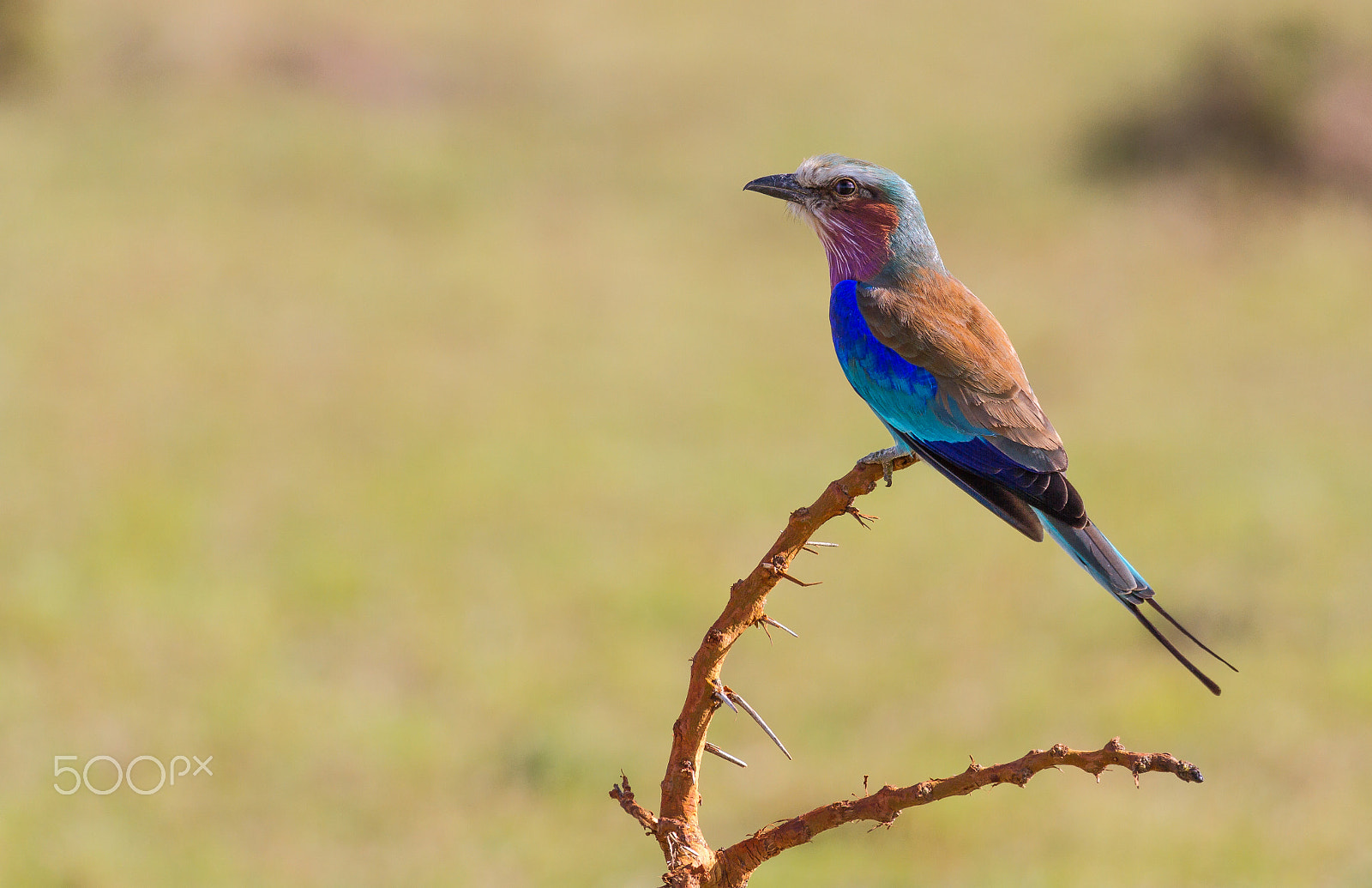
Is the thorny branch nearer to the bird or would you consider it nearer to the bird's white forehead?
the bird

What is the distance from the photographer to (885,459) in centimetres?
303

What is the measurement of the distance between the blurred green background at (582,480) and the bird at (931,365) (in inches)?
160

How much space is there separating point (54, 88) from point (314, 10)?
17.6ft

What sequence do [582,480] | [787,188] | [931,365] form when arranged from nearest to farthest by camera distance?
[931,365] → [787,188] → [582,480]

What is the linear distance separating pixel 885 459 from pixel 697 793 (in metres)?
0.85

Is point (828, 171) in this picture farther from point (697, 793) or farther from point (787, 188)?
point (697, 793)

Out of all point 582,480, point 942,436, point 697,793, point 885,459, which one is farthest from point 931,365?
point 582,480

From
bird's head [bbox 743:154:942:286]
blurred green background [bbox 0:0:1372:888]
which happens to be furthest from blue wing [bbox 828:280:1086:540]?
blurred green background [bbox 0:0:1372:888]

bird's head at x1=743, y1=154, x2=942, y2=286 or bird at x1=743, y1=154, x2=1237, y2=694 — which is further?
bird's head at x1=743, y1=154, x2=942, y2=286

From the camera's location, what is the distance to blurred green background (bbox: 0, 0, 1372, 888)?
793 centimetres

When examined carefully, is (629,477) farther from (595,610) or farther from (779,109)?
(779,109)

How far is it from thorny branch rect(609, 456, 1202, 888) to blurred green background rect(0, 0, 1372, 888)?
4.99 metres

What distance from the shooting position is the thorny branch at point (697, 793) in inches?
88.7

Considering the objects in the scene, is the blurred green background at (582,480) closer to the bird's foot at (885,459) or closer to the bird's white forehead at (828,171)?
the bird's white forehead at (828,171)
